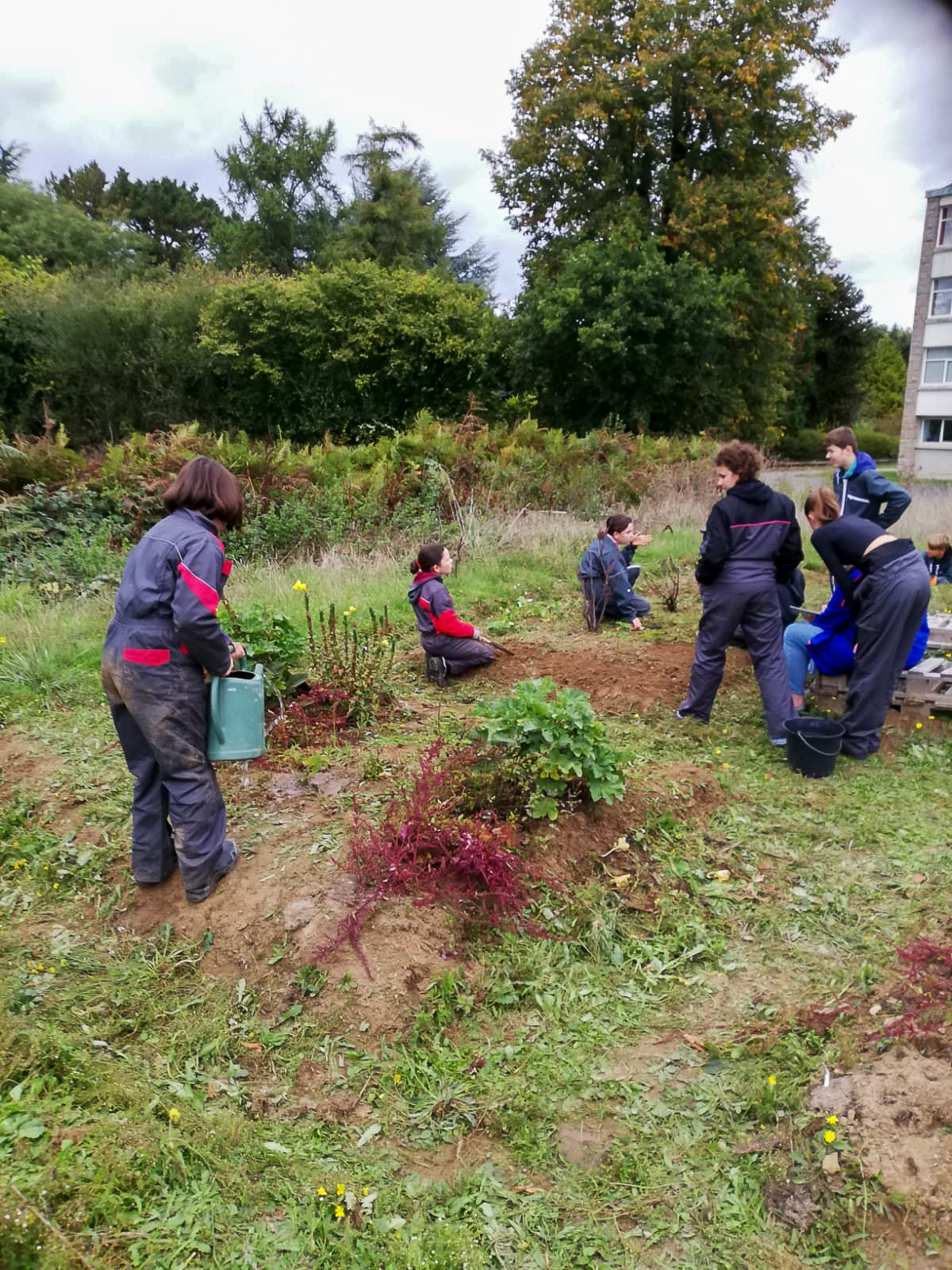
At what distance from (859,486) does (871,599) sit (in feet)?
5.61

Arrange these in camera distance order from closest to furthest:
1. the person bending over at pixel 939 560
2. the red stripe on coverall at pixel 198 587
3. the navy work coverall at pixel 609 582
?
the red stripe on coverall at pixel 198 587 < the navy work coverall at pixel 609 582 < the person bending over at pixel 939 560

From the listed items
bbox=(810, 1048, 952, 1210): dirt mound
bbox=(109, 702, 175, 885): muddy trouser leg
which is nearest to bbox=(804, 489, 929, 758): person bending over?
bbox=(810, 1048, 952, 1210): dirt mound

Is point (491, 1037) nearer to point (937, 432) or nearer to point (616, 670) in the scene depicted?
point (616, 670)

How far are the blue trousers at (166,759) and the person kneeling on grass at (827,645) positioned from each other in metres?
3.99

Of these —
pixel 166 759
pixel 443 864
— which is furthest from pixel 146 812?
pixel 443 864

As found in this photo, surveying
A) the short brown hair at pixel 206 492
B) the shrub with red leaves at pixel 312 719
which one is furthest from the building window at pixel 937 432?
the short brown hair at pixel 206 492

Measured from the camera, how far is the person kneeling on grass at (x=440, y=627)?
669 centimetres

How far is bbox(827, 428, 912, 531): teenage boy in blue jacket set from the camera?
659 cm

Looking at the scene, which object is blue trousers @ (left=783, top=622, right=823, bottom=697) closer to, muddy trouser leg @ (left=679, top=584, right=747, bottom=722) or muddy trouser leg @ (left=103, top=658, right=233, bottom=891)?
muddy trouser leg @ (left=679, top=584, right=747, bottom=722)

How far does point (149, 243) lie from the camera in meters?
38.9

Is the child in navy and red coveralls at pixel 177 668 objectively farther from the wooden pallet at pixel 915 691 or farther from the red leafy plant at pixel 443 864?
the wooden pallet at pixel 915 691

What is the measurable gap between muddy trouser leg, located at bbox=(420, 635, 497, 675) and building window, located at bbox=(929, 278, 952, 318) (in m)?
38.9

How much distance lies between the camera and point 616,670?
7027mm

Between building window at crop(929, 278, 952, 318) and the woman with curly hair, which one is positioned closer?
the woman with curly hair
